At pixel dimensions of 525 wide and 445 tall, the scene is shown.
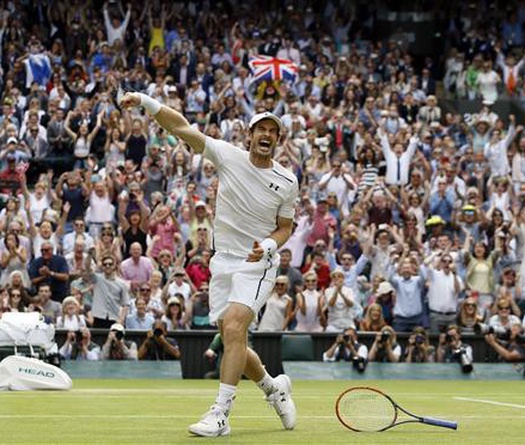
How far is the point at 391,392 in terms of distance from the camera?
17469 mm

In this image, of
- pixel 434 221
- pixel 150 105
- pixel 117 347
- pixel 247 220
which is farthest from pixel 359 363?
pixel 150 105

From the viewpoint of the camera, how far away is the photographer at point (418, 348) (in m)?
21.9

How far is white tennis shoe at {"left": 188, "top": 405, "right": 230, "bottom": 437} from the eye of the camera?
1005cm

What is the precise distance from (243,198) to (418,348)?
1166 cm

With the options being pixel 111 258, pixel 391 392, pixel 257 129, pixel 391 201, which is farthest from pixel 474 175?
pixel 257 129

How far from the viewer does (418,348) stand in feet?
72.1

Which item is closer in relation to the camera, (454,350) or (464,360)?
(464,360)

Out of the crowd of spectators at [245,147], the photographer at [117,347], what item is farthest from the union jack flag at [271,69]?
the photographer at [117,347]

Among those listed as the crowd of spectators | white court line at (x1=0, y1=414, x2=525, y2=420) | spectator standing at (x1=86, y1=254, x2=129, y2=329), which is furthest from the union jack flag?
white court line at (x1=0, y1=414, x2=525, y2=420)

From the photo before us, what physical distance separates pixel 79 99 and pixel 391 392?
12.1 metres

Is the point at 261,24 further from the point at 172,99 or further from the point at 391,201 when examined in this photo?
the point at 391,201

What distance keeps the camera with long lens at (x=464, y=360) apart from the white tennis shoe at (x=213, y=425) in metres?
11.8

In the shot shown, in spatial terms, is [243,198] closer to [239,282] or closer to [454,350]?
[239,282]

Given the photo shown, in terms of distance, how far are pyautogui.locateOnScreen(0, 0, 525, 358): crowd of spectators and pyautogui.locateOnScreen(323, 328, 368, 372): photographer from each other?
32 centimetres
